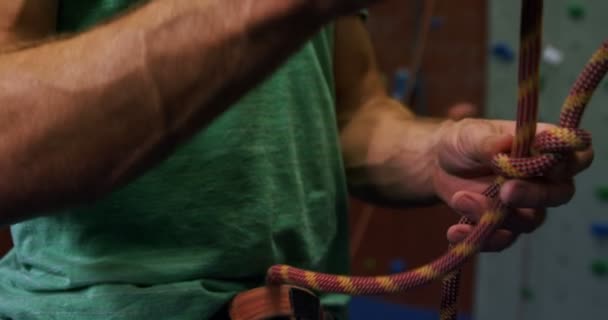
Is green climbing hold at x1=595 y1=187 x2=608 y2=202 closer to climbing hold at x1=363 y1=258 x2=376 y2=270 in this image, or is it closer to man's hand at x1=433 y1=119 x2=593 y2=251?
climbing hold at x1=363 y1=258 x2=376 y2=270

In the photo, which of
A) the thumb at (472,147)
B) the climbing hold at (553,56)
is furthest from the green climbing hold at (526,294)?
the thumb at (472,147)

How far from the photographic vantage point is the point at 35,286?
507 mm

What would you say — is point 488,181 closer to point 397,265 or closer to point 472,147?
point 472,147

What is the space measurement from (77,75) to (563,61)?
4.24ft

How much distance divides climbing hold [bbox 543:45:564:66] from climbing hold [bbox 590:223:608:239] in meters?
0.35

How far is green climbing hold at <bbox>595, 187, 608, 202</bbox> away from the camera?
148 cm

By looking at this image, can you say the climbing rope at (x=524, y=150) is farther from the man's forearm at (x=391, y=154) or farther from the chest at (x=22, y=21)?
the chest at (x=22, y=21)

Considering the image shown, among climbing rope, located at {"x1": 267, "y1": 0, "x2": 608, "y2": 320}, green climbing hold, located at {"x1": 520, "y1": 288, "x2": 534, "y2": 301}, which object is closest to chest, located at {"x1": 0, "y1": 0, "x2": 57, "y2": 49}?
climbing rope, located at {"x1": 267, "y1": 0, "x2": 608, "y2": 320}

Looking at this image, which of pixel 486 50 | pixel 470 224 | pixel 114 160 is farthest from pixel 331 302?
pixel 486 50

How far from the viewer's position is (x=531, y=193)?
441 mm

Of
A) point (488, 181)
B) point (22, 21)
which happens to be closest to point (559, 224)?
point (488, 181)

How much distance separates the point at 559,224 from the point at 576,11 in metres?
0.45

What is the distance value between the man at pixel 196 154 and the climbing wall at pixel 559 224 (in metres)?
0.81

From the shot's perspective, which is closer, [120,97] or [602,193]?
[120,97]
